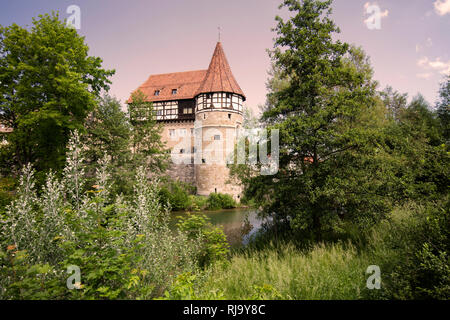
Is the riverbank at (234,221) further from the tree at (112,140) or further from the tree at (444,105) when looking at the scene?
the tree at (444,105)

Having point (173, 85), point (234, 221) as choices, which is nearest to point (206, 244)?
point (234, 221)

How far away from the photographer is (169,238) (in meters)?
4.98

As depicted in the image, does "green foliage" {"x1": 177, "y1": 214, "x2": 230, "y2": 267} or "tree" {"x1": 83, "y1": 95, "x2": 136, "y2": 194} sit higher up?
"tree" {"x1": 83, "y1": 95, "x2": 136, "y2": 194}

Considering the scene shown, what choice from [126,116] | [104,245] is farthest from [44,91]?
[104,245]

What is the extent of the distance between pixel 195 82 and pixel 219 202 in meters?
15.2

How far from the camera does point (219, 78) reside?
23484mm

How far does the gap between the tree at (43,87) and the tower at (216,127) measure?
1220 cm

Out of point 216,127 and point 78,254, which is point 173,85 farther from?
point 78,254

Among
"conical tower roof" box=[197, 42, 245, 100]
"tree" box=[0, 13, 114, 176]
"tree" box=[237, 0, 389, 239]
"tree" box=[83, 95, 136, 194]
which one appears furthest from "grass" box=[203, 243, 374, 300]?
"conical tower roof" box=[197, 42, 245, 100]

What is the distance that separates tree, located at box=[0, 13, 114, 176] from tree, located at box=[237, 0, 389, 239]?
31.7 feet

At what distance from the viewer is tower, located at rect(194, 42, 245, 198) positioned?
75.6ft

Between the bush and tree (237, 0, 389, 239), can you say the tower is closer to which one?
tree (237, 0, 389, 239)
